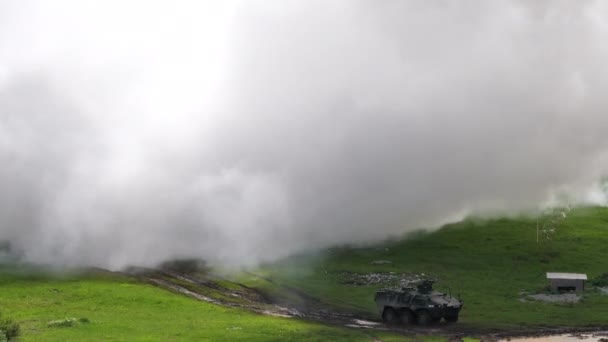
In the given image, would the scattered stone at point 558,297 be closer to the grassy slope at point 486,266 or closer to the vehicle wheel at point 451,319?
the grassy slope at point 486,266

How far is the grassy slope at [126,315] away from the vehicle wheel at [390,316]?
16.8 ft

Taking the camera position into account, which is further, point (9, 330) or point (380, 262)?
point (380, 262)

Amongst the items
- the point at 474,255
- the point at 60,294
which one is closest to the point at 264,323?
the point at 60,294

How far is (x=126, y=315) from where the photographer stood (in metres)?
51.7

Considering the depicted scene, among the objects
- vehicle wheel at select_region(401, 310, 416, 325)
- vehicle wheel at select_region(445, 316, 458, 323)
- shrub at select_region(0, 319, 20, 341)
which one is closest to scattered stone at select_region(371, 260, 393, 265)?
vehicle wheel at select_region(445, 316, 458, 323)

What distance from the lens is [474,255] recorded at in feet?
279

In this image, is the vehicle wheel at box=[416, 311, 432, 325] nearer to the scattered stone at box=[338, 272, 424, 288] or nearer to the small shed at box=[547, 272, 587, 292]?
the scattered stone at box=[338, 272, 424, 288]

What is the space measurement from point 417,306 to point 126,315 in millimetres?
18374

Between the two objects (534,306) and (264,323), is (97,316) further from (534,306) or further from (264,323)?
(534,306)

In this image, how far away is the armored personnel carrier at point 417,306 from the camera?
50.4 metres

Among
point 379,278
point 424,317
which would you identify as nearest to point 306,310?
point 424,317

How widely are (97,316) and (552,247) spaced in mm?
54720

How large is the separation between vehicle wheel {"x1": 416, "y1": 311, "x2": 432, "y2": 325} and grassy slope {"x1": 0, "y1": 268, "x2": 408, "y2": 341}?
5.05 metres

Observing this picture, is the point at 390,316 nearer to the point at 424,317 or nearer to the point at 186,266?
the point at 424,317
